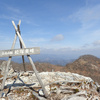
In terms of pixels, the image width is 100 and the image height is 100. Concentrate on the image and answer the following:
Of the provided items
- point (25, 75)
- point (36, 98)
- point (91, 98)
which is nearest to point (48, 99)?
point (36, 98)

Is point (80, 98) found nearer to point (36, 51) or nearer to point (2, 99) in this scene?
point (36, 51)

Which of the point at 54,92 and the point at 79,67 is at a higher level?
the point at 54,92

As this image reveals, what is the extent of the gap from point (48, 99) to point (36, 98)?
3.12ft

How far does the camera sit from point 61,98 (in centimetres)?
590

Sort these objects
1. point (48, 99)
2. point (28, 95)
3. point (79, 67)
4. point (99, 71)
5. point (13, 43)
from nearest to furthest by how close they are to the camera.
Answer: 1. point (48, 99)
2. point (28, 95)
3. point (13, 43)
4. point (99, 71)
5. point (79, 67)

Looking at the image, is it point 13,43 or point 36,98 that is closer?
point 36,98

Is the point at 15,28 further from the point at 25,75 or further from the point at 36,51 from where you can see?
the point at 25,75

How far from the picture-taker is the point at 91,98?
6055mm

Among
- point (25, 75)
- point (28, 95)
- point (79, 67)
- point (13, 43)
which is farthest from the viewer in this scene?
point (79, 67)

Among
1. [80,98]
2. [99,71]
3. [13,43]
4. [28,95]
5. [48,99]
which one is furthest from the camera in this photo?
[99,71]

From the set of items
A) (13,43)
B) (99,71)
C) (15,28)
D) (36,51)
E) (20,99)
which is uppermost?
(15,28)

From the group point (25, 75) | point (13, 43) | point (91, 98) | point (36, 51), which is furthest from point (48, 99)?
point (25, 75)

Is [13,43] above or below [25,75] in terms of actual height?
above

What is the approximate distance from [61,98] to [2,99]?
14.6ft
